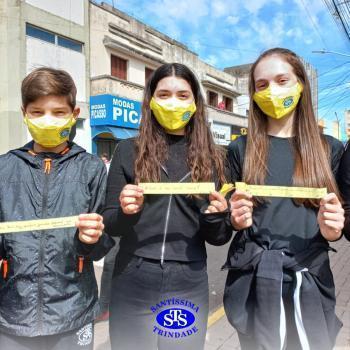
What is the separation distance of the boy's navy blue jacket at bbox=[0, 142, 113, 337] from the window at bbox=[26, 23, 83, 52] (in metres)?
12.8

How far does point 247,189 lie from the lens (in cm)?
173

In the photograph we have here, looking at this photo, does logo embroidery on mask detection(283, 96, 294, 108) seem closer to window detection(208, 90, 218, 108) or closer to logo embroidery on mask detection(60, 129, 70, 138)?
logo embroidery on mask detection(60, 129, 70, 138)

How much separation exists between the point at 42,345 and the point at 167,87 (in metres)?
1.54

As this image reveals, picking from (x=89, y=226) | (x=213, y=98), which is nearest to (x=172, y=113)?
(x=89, y=226)

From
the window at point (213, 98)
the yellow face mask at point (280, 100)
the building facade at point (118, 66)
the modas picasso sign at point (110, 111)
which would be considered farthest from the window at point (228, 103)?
the yellow face mask at point (280, 100)

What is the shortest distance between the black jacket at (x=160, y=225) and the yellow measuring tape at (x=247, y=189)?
160 millimetres

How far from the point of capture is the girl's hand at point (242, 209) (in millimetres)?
1707

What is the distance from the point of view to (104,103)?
567 inches

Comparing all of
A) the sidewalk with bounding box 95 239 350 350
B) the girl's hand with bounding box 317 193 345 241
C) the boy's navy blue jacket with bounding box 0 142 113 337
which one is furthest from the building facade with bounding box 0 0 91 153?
the girl's hand with bounding box 317 193 345 241

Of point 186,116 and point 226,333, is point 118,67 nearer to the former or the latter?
point 226,333

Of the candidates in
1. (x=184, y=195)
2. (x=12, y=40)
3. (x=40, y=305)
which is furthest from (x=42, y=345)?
(x=12, y=40)

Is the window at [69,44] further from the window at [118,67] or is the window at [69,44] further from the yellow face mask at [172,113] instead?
the yellow face mask at [172,113]

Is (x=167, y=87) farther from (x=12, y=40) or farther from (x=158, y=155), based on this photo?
(x=12, y=40)

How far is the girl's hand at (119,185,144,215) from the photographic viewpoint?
174 cm
